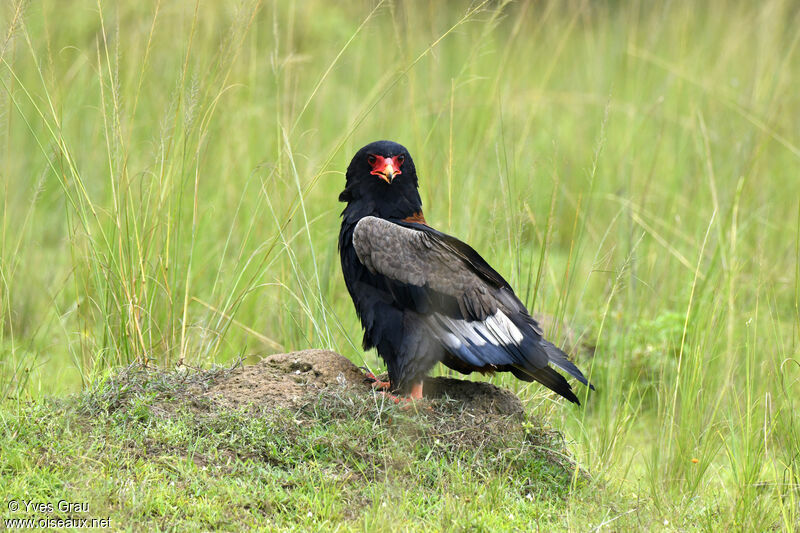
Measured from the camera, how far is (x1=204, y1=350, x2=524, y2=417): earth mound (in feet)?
12.7

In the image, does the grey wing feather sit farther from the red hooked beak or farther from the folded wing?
the red hooked beak

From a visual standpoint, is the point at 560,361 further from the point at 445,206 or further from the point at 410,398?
the point at 445,206

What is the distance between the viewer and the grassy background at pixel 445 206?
169 inches

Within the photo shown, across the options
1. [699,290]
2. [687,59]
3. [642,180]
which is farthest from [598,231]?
[687,59]

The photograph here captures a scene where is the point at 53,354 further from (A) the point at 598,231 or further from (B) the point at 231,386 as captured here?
(A) the point at 598,231

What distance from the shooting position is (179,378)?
3.95 m

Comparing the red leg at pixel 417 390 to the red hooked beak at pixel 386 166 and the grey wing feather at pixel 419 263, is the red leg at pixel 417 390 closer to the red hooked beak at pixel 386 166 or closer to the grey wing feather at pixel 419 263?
the grey wing feather at pixel 419 263

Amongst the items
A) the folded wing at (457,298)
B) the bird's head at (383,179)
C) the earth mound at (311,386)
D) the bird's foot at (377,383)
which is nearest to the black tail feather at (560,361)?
the folded wing at (457,298)

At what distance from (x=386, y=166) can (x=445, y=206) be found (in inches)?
65.0

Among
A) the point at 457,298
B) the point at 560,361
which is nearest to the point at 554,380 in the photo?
the point at 560,361

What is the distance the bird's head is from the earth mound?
2.58 ft

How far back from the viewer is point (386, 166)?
169 inches

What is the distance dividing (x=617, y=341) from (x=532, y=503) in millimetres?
2044

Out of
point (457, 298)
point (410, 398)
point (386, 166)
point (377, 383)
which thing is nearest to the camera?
point (410, 398)
